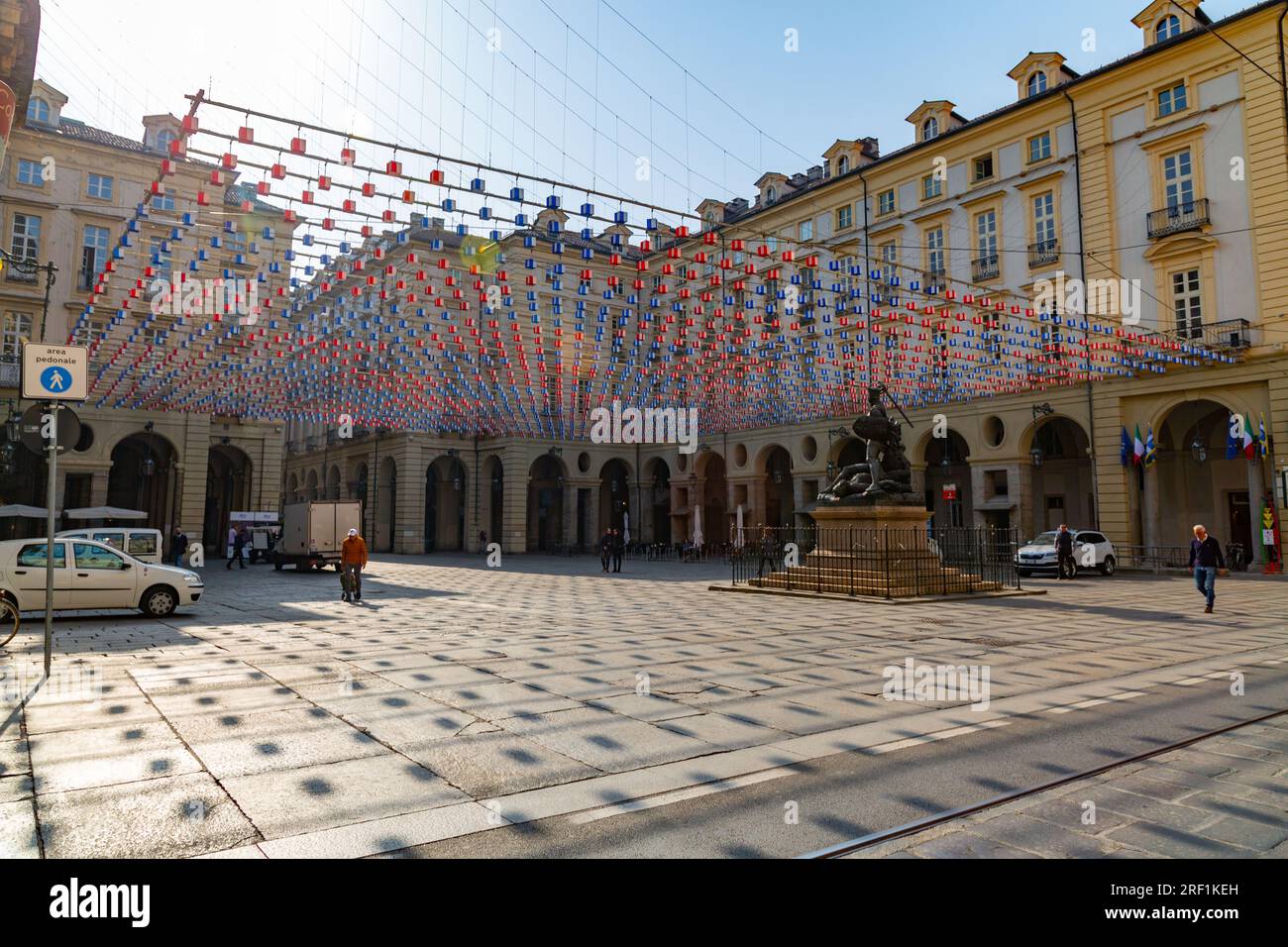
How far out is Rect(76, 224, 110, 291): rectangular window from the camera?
3088cm

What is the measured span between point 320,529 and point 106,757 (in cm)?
2572

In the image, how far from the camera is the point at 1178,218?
2741 centimetres

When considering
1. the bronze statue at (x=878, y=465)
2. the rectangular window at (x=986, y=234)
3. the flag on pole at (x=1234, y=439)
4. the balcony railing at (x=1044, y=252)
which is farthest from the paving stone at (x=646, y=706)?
the rectangular window at (x=986, y=234)

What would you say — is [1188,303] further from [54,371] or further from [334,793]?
→ [54,371]

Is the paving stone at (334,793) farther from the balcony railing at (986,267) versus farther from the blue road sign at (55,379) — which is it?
the balcony railing at (986,267)

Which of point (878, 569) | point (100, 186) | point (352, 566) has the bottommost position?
point (878, 569)

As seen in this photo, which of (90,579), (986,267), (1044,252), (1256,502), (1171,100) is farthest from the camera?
(986,267)

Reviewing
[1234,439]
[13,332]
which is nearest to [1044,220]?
[1234,439]

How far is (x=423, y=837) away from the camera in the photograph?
405cm

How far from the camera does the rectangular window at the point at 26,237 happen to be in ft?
99.0

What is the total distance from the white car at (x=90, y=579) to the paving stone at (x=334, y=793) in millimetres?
10850
